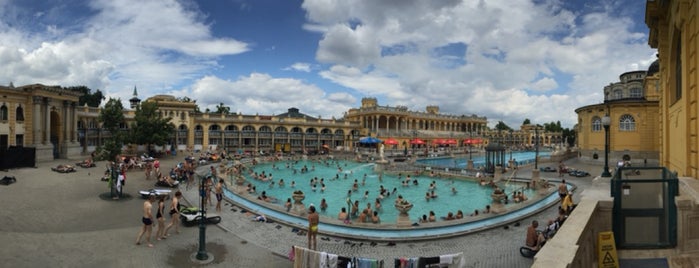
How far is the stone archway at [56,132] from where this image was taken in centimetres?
3454

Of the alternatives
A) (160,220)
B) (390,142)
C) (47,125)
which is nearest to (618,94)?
(390,142)

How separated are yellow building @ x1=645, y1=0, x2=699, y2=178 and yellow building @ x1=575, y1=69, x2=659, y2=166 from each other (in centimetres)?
2070

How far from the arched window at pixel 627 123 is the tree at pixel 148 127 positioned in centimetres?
4999

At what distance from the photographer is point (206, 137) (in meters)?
51.3

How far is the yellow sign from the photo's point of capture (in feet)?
23.3

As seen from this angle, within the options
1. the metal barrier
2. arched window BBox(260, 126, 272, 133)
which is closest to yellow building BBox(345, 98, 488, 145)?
arched window BBox(260, 126, 272, 133)

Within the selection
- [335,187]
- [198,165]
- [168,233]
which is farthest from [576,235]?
[198,165]

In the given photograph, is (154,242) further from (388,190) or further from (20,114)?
(20,114)

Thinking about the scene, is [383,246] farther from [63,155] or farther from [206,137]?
[206,137]

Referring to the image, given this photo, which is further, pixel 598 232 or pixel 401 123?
pixel 401 123

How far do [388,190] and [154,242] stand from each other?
1746 cm

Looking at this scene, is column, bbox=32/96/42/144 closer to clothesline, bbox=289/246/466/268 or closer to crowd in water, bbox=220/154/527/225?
crowd in water, bbox=220/154/527/225

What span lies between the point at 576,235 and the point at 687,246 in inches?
157

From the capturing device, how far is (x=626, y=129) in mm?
33781
